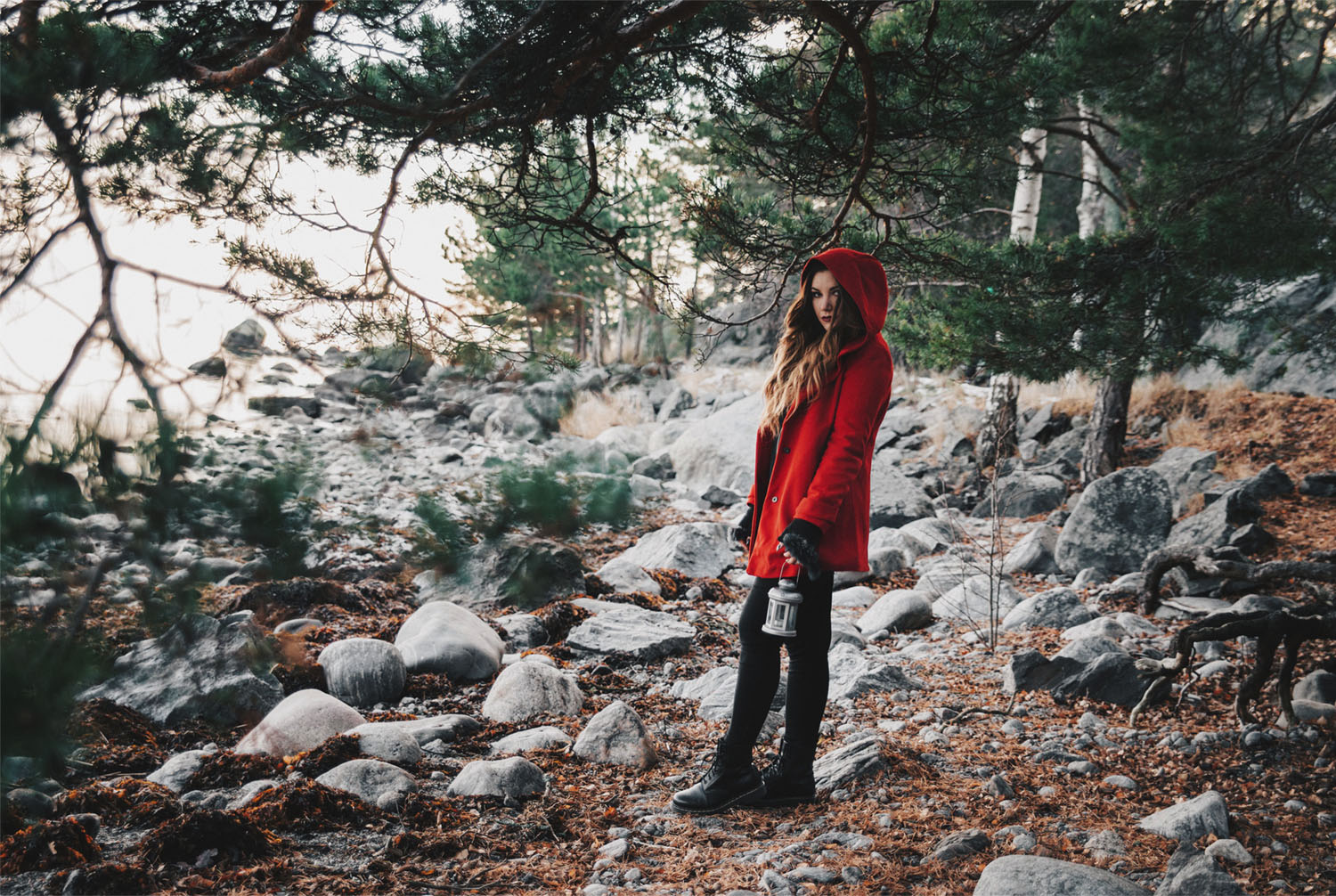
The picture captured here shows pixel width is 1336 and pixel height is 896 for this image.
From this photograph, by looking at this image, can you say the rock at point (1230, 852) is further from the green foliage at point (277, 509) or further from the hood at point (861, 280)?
the green foliage at point (277, 509)

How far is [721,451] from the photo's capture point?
971 cm

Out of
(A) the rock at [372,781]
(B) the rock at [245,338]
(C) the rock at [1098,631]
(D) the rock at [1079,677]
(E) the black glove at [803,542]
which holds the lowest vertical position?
(A) the rock at [372,781]

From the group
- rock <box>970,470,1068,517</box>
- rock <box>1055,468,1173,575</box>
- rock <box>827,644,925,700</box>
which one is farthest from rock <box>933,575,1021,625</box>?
Answer: rock <box>970,470,1068,517</box>

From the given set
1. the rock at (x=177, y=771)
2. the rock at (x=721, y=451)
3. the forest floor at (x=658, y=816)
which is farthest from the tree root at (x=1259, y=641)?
the rock at (x=721, y=451)

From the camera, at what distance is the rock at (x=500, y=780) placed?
9.34 ft

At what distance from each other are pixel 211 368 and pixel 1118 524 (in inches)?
246

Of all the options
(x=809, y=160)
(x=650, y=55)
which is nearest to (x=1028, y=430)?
(x=809, y=160)

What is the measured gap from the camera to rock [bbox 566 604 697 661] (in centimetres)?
457

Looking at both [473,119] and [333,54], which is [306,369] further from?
[473,119]

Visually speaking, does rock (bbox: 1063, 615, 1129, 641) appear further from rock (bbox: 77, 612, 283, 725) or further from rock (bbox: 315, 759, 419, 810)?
rock (bbox: 77, 612, 283, 725)

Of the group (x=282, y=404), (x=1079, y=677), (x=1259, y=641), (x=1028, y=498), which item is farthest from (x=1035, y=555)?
(x=282, y=404)

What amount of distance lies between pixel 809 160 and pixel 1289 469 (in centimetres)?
615

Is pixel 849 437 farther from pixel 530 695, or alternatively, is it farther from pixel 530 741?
pixel 530 695

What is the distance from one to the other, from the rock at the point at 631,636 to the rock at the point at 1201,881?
280 cm
